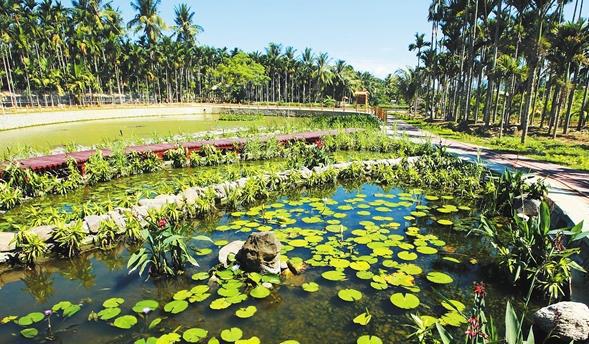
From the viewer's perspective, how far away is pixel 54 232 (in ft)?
18.8

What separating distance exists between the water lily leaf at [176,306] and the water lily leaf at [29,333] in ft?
4.43

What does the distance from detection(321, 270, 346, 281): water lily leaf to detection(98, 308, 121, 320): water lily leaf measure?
2706 mm

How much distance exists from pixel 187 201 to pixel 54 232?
2464 mm

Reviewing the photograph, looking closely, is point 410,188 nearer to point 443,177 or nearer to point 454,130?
point 443,177

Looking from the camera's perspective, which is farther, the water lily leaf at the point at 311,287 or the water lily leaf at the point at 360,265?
the water lily leaf at the point at 360,265

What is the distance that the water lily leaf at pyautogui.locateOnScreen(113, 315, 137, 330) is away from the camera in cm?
394

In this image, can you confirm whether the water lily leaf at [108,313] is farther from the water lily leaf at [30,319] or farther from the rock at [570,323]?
Result: the rock at [570,323]

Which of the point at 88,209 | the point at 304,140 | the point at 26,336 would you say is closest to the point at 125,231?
the point at 88,209

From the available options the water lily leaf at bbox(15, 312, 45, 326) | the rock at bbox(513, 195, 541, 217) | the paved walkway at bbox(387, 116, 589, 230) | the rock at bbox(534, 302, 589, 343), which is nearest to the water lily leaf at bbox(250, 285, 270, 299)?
the water lily leaf at bbox(15, 312, 45, 326)

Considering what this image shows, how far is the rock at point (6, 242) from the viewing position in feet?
17.7

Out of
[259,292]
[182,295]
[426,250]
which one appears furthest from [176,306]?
[426,250]

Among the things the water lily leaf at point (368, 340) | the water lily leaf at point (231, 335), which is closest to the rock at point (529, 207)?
the water lily leaf at point (368, 340)

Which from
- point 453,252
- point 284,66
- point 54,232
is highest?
point 284,66

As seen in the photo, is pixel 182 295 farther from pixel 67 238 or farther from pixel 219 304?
pixel 67 238
